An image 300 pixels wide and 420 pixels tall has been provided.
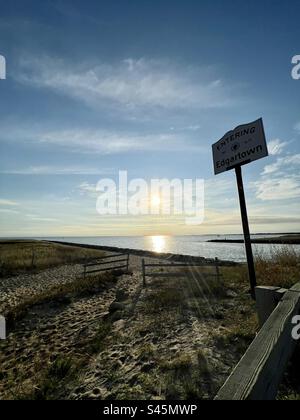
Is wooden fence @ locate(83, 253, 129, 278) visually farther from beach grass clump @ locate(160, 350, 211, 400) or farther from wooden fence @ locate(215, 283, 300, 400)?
wooden fence @ locate(215, 283, 300, 400)

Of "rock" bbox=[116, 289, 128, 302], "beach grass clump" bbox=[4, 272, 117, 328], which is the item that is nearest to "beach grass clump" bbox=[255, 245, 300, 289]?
"rock" bbox=[116, 289, 128, 302]

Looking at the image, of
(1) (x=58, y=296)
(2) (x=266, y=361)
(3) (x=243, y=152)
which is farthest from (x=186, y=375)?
(1) (x=58, y=296)

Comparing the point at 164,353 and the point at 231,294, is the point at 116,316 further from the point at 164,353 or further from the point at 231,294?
the point at 231,294

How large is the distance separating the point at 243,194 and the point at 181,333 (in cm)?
378

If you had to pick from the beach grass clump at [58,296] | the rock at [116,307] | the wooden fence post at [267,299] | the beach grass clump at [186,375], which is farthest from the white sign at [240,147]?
the beach grass clump at [58,296]

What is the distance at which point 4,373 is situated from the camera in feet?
16.2

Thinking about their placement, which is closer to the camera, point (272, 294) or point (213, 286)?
point (272, 294)

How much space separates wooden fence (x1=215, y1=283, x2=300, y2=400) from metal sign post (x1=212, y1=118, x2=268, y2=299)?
8.97 feet

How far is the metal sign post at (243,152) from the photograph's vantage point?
5887 mm

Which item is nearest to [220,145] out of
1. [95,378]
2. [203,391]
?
[203,391]

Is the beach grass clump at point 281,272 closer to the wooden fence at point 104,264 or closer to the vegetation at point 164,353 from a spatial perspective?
the vegetation at point 164,353

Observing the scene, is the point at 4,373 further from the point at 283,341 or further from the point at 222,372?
the point at 283,341
